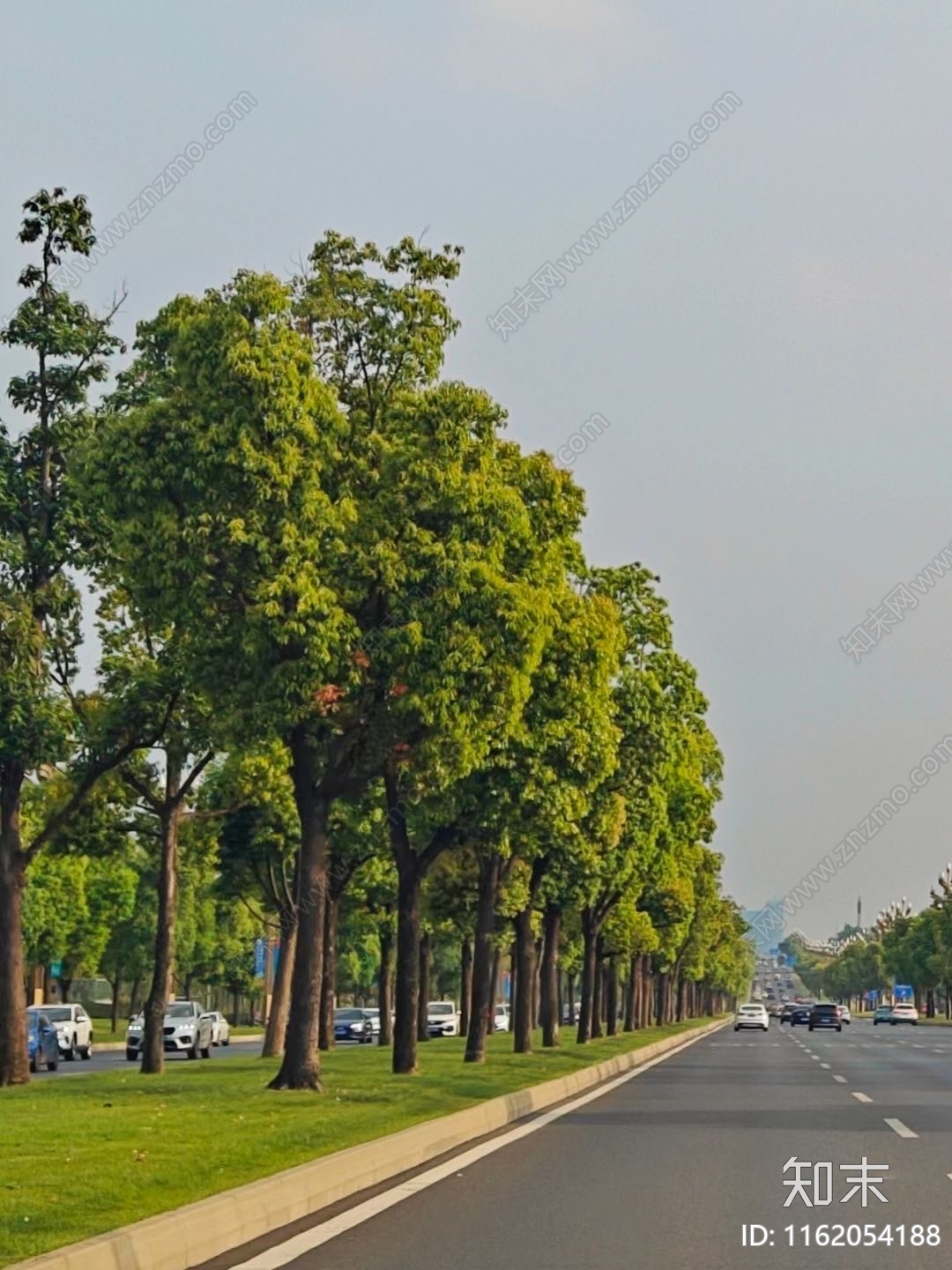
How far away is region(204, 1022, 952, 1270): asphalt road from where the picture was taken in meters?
10.4

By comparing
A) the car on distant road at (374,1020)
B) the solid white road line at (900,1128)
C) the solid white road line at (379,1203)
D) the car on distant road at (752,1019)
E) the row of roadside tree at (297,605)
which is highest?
the row of roadside tree at (297,605)

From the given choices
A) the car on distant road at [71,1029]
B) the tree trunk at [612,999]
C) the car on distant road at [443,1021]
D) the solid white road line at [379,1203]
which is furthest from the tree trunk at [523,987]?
the car on distant road at [443,1021]

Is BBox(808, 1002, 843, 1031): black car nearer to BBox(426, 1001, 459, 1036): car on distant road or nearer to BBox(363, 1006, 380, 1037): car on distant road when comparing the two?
BBox(426, 1001, 459, 1036): car on distant road

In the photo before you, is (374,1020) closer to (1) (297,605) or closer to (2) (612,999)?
(2) (612,999)

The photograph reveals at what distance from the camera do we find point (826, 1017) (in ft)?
322

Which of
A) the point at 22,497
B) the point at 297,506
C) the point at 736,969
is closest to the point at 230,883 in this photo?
the point at 22,497

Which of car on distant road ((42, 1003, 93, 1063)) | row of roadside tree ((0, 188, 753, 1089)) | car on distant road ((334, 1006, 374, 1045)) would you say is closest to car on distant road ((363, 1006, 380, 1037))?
car on distant road ((334, 1006, 374, 1045))

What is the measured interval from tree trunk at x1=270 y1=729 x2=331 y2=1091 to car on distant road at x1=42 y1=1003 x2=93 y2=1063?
28934 mm

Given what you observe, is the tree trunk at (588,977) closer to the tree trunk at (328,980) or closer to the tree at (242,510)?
the tree trunk at (328,980)

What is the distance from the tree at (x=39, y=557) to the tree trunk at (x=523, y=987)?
1471 centimetres

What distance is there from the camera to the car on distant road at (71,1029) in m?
51.8

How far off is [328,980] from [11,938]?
1700 centimetres

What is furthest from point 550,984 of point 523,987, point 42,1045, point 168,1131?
point 168,1131

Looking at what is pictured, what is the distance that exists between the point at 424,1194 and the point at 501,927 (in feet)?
156
